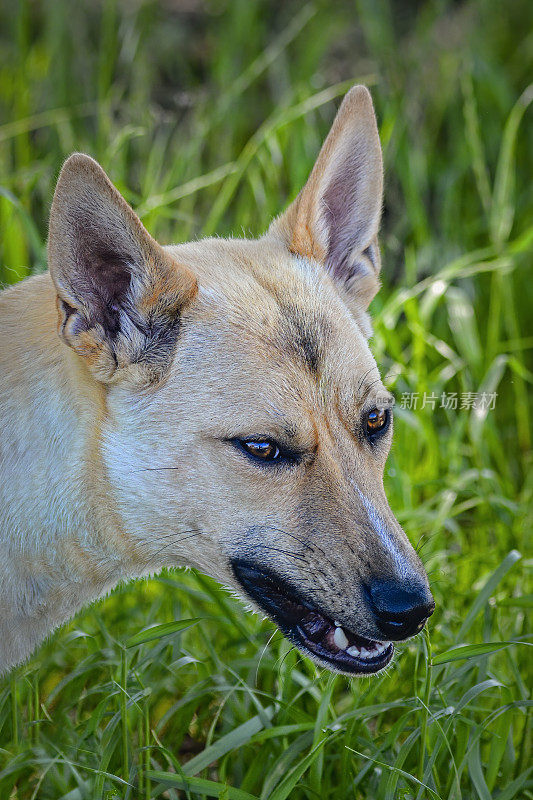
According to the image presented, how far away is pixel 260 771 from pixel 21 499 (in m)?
1.08

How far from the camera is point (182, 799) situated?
8.82 ft

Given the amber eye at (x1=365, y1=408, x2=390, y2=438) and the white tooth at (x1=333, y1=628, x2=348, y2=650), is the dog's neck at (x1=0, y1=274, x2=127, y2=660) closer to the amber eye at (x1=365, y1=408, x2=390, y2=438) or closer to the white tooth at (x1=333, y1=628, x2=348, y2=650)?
the white tooth at (x1=333, y1=628, x2=348, y2=650)

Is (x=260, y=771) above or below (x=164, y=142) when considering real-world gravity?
below

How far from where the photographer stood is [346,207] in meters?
2.96

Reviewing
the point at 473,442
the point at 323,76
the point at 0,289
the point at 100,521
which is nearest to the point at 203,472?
the point at 100,521

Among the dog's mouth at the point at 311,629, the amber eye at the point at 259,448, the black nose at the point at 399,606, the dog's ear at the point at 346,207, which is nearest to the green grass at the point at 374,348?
the dog's mouth at the point at 311,629

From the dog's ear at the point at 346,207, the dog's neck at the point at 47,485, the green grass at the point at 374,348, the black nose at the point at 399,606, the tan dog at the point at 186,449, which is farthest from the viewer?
the dog's ear at the point at 346,207

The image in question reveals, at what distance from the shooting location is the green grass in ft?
8.35

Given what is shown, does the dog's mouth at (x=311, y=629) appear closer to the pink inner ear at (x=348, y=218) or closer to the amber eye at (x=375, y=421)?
the amber eye at (x=375, y=421)

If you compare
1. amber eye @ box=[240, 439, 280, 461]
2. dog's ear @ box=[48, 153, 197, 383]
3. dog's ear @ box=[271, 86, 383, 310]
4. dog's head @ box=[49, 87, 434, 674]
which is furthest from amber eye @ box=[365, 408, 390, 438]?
dog's ear @ box=[48, 153, 197, 383]

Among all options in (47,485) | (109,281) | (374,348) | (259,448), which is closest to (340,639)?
(259,448)

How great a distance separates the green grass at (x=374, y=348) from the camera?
254 cm

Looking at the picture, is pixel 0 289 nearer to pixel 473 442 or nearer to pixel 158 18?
pixel 473 442

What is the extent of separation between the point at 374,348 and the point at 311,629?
166cm
